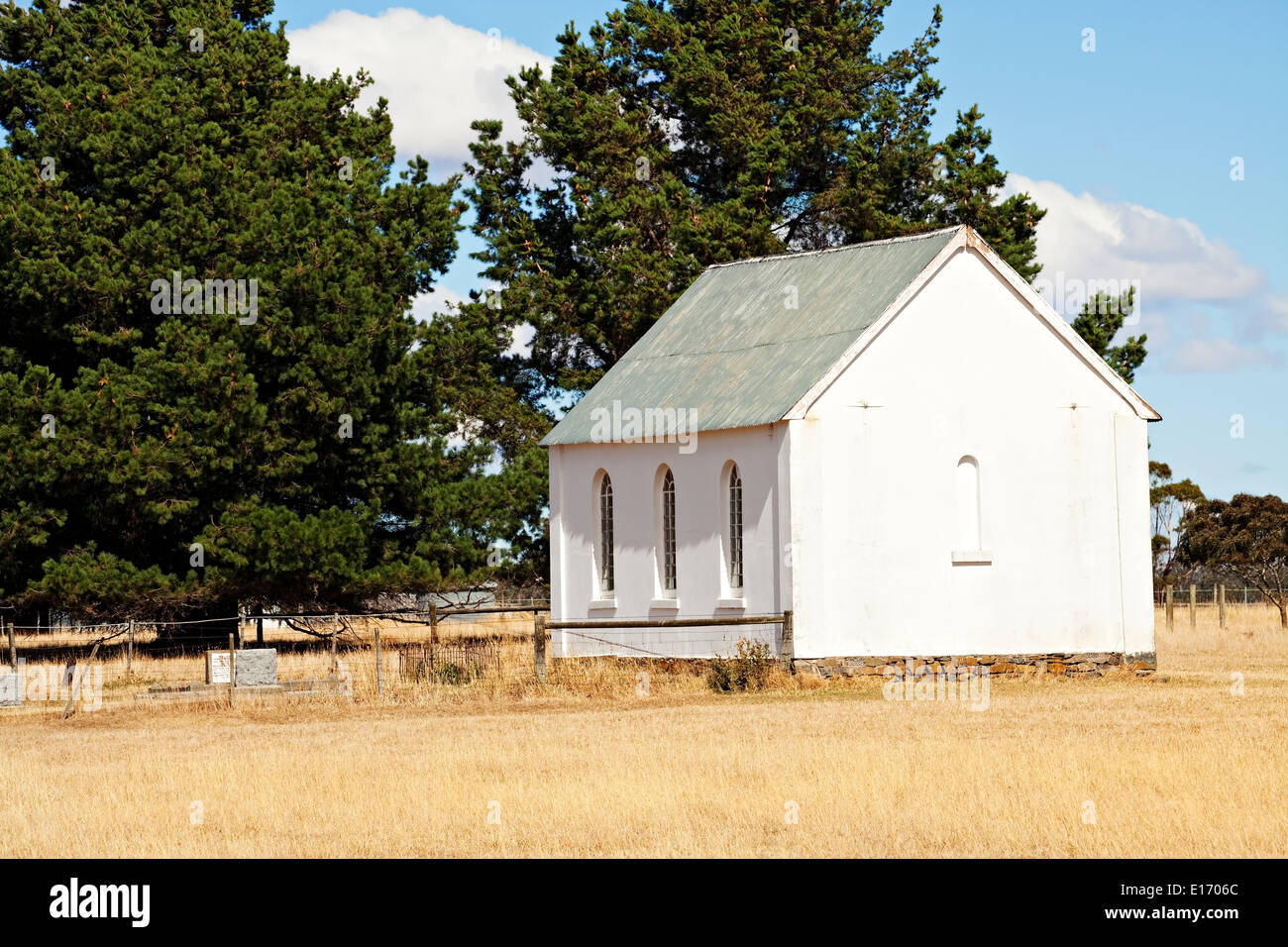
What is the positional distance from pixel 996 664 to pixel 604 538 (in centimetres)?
906

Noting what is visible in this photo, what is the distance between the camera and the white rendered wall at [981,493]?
106ft

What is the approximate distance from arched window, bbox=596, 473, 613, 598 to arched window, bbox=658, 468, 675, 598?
70.1 inches

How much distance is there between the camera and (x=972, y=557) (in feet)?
110

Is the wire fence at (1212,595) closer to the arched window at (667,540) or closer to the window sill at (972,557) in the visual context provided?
the window sill at (972,557)

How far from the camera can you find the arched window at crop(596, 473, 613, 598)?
37.8m

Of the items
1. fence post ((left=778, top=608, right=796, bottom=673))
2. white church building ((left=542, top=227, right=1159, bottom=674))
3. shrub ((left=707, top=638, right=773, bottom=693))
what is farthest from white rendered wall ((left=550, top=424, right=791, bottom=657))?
shrub ((left=707, top=638, right=773, bottom=693))

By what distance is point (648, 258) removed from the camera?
49.8 meters

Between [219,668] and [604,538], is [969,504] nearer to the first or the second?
[604,538]

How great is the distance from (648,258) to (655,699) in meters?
21.6

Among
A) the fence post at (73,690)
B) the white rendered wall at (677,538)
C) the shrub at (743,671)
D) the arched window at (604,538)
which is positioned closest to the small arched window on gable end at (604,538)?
the arched window at (604,538)
